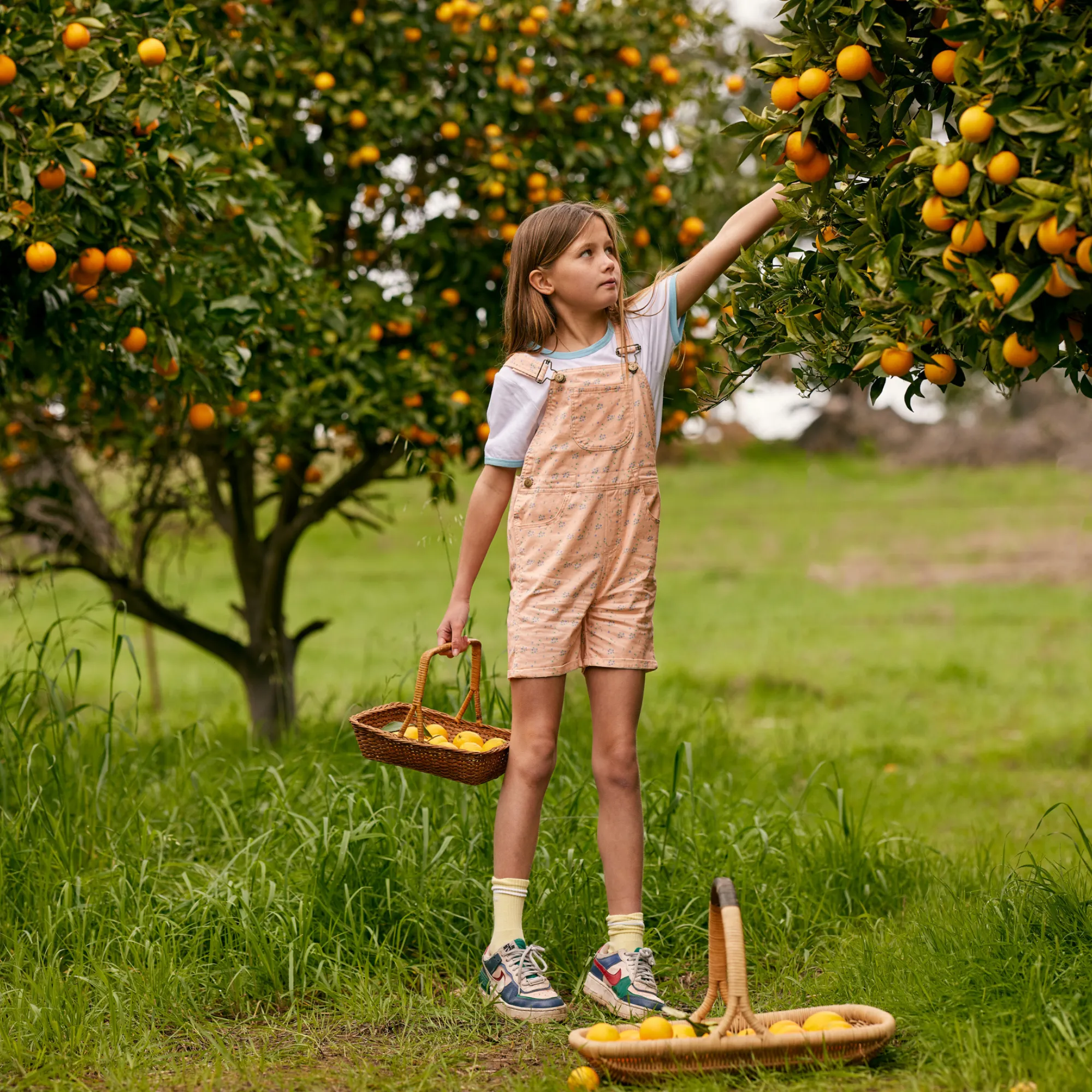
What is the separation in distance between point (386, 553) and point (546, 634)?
12.6 metres

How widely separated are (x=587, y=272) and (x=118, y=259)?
1.17 m

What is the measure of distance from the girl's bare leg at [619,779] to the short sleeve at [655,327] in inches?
26.2

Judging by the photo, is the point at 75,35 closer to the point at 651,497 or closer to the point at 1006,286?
the point at 651,497

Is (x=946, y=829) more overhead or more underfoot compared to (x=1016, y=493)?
more underfoot

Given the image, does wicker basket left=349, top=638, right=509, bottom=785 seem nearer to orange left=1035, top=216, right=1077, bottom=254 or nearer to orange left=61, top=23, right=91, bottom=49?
orange left=1035, top=216, right=1077, bottom=254

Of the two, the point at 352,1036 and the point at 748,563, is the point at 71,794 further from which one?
the point at 748,563

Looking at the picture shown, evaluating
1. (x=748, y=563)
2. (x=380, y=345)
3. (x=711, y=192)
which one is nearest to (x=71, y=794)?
(x=380, y=345)

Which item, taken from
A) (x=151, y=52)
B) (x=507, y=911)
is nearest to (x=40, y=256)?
(x=151, y=52)

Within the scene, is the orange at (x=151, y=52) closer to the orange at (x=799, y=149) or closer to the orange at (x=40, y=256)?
the orange at (x=40, y=256)

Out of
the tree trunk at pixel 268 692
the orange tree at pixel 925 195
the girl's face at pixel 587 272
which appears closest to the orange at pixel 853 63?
the orange tree at pixel 925 195

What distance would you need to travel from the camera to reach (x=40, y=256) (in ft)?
9.43

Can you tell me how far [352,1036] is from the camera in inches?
105

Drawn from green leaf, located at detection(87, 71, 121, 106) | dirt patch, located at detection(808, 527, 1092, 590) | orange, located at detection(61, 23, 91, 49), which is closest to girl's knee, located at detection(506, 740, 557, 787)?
green leaf, located at detection(87, 71, 121, 106)

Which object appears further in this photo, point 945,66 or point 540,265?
point 540,265
